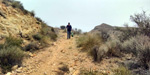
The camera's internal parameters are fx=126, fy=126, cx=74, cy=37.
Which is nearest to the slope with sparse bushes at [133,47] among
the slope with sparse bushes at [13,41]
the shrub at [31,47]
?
the shrub at [31,47]

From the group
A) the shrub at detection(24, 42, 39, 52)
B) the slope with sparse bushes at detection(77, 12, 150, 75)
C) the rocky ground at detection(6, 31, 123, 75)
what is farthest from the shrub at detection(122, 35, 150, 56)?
the shrub at detection(24, 42, 39, 52)

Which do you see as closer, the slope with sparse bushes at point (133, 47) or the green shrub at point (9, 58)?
the slope with sparse bushes at point (133, 47)

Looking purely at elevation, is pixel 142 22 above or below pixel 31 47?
above

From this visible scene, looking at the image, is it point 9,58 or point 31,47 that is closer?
point 9,58

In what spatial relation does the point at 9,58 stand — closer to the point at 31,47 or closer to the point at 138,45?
the point at 31,47

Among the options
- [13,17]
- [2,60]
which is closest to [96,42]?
[2,60]

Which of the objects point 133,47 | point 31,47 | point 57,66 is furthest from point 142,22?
point 31,47

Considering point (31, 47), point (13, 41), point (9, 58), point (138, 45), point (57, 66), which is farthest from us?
point (31, 47)

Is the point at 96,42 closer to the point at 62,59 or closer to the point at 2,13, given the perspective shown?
the point at 62,59

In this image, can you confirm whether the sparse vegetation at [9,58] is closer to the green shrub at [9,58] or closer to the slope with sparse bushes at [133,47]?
the green shrub at [9,58]

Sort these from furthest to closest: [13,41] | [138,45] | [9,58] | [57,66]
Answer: [13,41]
[57,66]
[9,58]
[138,45]

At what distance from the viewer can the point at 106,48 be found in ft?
22.3

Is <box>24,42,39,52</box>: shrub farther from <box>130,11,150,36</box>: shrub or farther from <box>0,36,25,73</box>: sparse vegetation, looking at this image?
<box>130,11,150,36</box>: shrub

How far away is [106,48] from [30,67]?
13.0 ft
